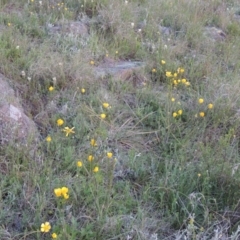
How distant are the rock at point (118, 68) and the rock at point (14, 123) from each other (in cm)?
94

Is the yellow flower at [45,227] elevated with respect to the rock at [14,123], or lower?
elevated

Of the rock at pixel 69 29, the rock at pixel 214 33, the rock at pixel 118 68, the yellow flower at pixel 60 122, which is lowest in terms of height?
A: the rock at pixel 118 68

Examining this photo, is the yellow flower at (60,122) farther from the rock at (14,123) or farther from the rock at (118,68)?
the rock at (118,68)

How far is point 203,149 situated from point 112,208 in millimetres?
853

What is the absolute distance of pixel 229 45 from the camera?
5.09 meters

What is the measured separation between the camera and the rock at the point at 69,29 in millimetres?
4703

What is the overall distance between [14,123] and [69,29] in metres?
1.88

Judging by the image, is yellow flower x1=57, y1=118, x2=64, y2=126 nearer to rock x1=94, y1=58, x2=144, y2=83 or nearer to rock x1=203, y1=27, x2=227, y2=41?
rock x1=94, y1=58, x2=144, y2=83

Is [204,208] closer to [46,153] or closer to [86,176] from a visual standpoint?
[86,176]

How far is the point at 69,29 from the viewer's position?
4.77 metres

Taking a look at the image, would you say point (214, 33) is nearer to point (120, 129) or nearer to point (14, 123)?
point (120, 129)

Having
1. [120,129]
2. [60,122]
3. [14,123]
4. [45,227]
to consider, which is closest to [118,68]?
[120,129]

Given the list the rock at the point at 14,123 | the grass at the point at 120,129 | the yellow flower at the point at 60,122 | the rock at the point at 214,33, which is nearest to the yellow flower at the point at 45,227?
the grass at the point at 120,129

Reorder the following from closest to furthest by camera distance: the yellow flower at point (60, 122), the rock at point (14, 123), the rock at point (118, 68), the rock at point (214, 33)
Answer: the rock at point (14, 123), the yellow flower at point (60, 122), the rock at point (118, 68), the rock at point (214, 33)
